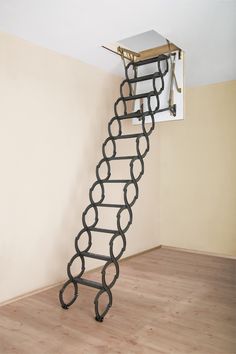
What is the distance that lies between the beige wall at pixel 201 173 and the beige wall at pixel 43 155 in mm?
1520

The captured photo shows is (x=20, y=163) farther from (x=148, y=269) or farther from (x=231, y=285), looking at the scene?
(x=231, y=285)

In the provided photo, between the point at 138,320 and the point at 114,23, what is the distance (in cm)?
257

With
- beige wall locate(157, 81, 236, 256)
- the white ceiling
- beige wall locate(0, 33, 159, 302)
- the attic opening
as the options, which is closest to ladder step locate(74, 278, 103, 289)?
beige wall locate(0, 33, 159, 302)

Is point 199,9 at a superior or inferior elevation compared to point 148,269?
superior

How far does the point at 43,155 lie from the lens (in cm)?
335

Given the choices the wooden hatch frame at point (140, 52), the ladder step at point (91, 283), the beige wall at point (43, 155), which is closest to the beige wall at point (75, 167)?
the beige wall at point (43, 155)

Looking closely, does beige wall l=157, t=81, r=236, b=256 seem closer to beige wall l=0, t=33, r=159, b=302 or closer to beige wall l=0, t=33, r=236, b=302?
beige wall l=0, t=33, r=236, b=302

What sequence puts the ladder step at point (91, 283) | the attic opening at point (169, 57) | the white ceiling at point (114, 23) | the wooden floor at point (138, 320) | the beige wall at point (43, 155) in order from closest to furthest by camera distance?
the wooden floor at point (138, 320) → the white ceiling at point (114, 23) → the ladder step at point (91, 283) → the beige wall at point (43, 155) → the attic opening at point (169, 57)

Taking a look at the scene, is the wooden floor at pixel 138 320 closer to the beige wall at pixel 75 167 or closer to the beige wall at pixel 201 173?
the beige wall at pixel 75 167

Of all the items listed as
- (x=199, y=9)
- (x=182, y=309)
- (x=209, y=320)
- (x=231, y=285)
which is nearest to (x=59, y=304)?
(x=182, y=309)

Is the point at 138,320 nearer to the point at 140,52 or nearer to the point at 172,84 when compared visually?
the point at 172,84

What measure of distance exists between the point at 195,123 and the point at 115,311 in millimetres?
3194

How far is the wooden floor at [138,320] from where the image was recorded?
2.23 metres

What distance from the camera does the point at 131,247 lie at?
4691 millimetres
